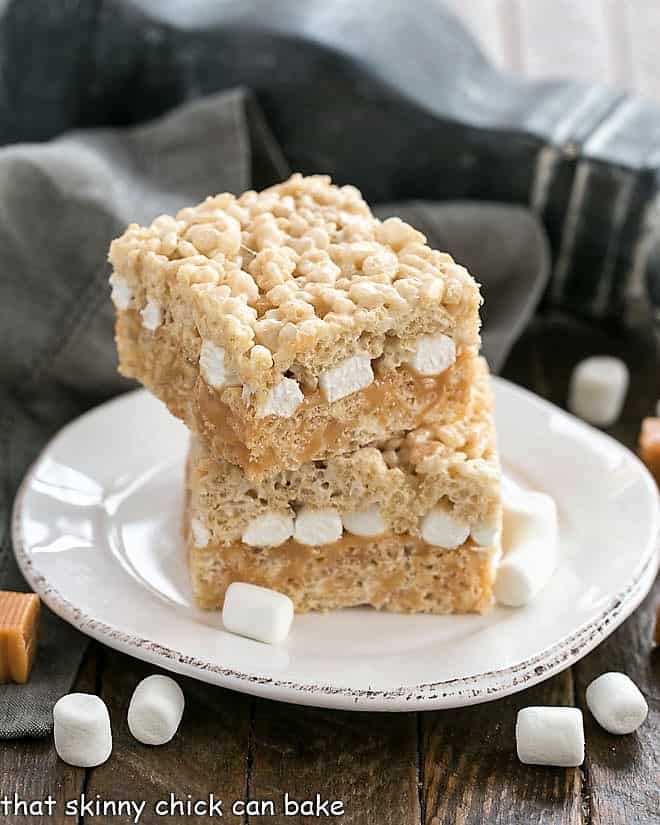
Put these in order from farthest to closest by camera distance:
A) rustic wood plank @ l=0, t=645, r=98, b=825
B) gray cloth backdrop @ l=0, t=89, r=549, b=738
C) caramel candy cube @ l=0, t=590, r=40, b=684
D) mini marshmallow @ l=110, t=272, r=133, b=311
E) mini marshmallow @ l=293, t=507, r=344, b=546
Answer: gray cloth backdrop @ l=0, t=89, r=549, b=738, mini marshmallow @ l=110, t=272, r=133, b=311, mini marshmallow @ l=293, t=507, r=344, b=546, caramel candy cube @ l=0, t=590, r=40, b=684, rustic wood plank @ l=0, t=645, r=98, b=825

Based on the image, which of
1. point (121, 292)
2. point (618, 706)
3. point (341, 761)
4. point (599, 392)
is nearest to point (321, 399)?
point (121, 292)

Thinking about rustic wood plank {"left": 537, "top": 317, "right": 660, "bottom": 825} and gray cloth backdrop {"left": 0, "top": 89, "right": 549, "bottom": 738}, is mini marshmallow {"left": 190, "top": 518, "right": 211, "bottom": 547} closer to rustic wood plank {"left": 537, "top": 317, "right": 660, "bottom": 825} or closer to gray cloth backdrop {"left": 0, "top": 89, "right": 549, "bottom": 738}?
gray cloth backdrop {"left": 0, "top": 89, "right": 549, "bottom": 738}

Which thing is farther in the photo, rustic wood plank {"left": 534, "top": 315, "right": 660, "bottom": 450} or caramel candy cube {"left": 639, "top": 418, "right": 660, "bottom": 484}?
rustic wood plank {"left": 534, "top": 315, "right": 660, "bottom": 450}

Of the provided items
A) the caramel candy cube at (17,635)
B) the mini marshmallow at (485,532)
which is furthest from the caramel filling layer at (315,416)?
the caramel candy cube at (17,635)

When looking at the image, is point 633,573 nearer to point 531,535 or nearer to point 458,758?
point 531,535

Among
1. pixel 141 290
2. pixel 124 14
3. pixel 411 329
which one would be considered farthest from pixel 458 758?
pixel 124 14

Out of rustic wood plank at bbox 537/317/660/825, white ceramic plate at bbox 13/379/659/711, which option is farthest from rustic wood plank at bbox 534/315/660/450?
white ceramic plate at bbox 13/379/659/711
